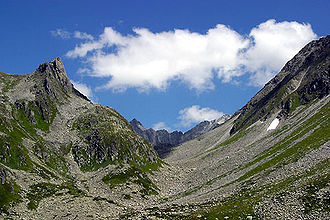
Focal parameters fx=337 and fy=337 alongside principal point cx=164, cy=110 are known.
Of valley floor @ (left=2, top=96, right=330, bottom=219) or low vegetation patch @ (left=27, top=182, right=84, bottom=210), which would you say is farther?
low vegetation patch @ (left=27, top=182, right=84, bottom=210)

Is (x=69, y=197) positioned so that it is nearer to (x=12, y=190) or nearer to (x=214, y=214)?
(x=12, y=190)

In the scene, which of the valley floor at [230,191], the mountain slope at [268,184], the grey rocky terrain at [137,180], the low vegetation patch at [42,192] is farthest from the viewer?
the low vegetation patch at [42,192]

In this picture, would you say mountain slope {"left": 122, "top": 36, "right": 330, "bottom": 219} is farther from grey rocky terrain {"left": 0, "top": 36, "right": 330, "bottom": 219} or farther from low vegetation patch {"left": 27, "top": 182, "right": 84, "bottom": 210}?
low vegetation patch {"left": 27, "top": 182, "right": 84, "bottom": 210}

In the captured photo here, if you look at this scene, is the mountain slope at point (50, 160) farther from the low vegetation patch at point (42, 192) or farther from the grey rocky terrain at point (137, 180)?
the grey rocky terrain at point (137, 180)

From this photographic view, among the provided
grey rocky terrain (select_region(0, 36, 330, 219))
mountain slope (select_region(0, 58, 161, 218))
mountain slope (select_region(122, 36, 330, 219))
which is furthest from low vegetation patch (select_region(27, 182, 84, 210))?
mountain slope (select_region(122, 36, 330, 219))

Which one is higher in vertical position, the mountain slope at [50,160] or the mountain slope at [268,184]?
the mountain slope at [50,160]

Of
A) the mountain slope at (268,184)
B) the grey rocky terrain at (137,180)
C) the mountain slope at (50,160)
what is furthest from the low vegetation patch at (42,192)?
the mountain slope at (268,184)

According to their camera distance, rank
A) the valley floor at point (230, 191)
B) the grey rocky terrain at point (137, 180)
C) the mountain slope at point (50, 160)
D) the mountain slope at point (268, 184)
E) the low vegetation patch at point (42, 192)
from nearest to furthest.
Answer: the mountain slope at point (268, 184) < the valley floor at point (230, 191) < the grey rocky terrain at point (137, 180) < the low vegetation patch at point (42, 192) < the mountain slope at point (50, 160)

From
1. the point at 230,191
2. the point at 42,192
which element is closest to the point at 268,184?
the point at 230,191

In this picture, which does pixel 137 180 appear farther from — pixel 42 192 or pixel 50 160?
pixel 42 192

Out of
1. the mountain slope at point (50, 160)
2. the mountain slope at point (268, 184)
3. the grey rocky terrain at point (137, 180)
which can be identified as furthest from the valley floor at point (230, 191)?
the mountain slope at point (50, 160)

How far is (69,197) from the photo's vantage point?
110062 mm

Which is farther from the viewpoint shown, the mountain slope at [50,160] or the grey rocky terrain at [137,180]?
the mountain slope at [50,160]

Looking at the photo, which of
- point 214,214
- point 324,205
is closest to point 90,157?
point 214,214
